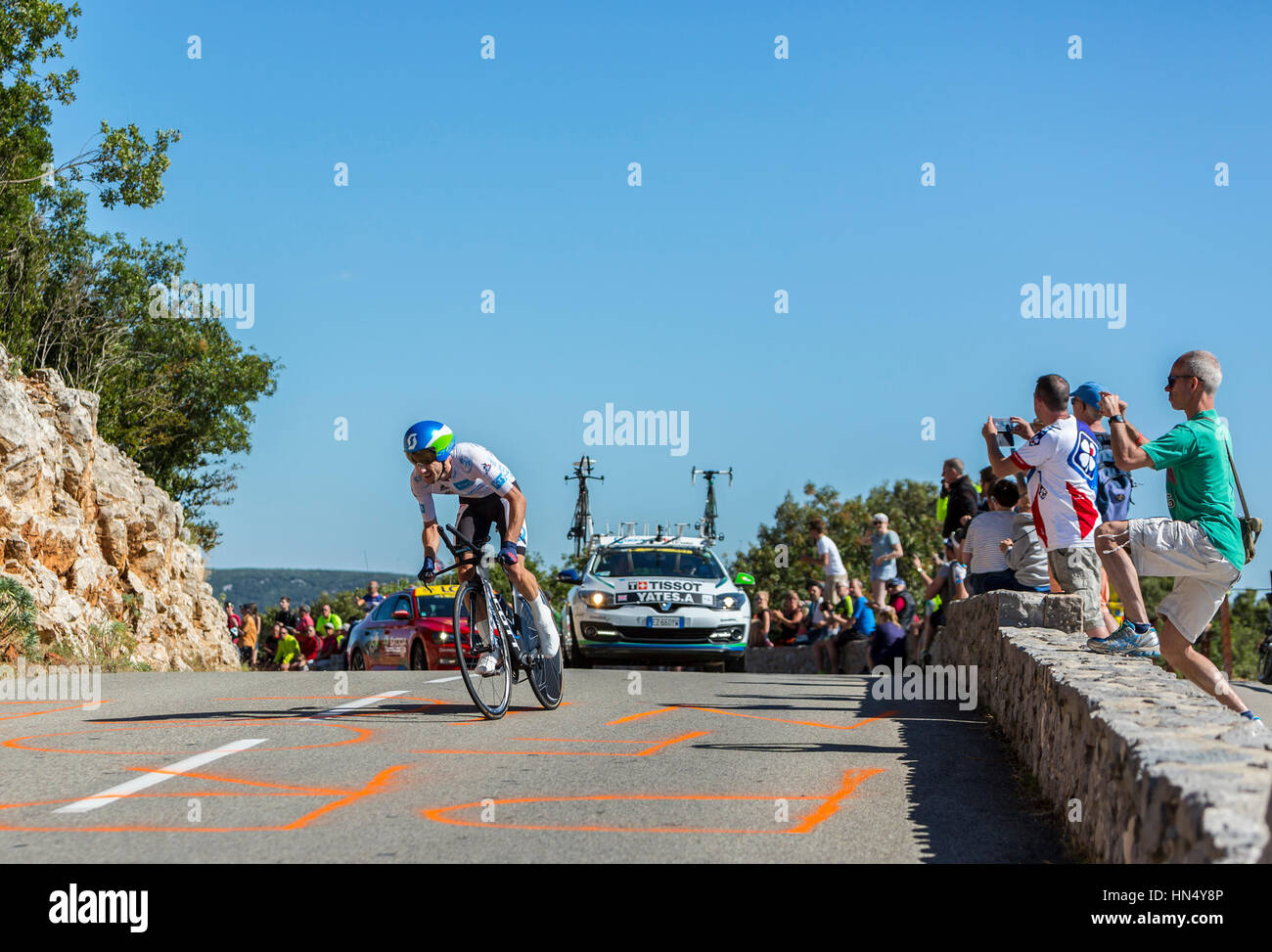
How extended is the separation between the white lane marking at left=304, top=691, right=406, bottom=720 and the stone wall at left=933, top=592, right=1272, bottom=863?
4.70 m

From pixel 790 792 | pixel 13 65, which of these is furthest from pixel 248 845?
pixel 13 65

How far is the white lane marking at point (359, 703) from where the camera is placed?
34.2 feet

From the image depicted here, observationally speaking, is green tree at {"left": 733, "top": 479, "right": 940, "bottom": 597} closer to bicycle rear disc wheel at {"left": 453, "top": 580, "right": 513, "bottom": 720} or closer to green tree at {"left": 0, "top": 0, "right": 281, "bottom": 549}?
green tree at {"left": 0, "top": 0, "right": 281, "bottom": 549}

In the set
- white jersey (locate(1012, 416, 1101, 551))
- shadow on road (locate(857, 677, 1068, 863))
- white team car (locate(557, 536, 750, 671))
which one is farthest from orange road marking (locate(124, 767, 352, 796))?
white team car (locate(557, 536, 750, 671))

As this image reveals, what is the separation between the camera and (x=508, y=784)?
7.04 m

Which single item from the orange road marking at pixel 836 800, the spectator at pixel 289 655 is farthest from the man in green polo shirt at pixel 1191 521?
the spectator at pixel 289 655

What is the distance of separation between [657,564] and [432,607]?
3.65 metres

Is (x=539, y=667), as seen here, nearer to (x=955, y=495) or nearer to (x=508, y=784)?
(x=508, y=784)

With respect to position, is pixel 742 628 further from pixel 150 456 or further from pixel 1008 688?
pixel 150 456

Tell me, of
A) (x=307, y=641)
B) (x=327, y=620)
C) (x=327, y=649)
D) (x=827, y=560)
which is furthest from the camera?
(x=327, y=620)

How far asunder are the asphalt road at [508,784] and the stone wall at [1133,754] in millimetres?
302

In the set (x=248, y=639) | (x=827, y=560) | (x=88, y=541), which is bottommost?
(x=248, y=639)

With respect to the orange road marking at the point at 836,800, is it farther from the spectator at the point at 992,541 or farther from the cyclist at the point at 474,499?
the spectator at the point at 992,541

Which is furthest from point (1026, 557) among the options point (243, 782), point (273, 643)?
point (273, 643)
